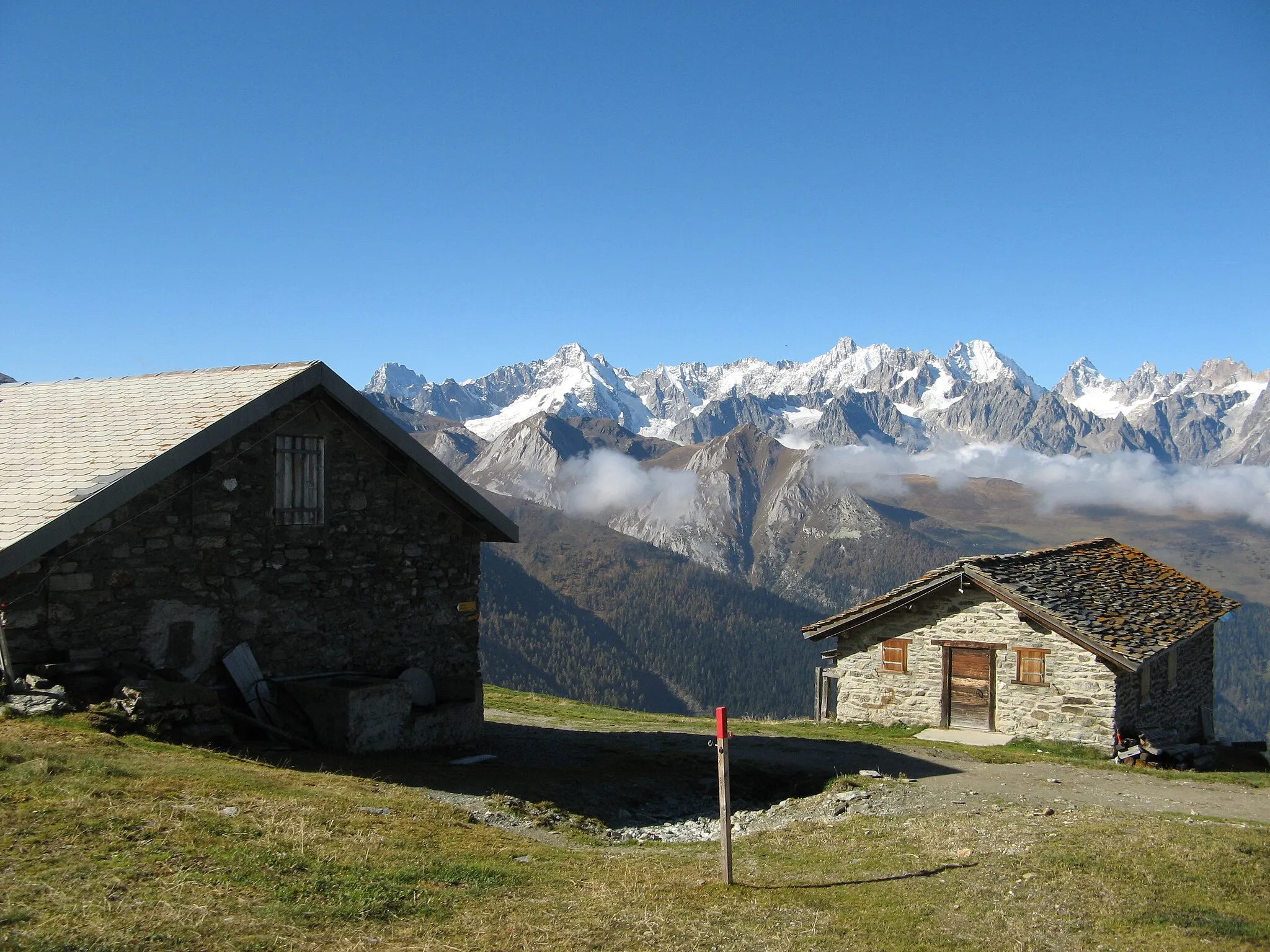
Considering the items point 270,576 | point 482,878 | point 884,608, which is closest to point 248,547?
point 270,576

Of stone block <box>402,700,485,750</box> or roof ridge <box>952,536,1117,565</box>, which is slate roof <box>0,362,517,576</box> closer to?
stone block <box>402,700,485,750</box>

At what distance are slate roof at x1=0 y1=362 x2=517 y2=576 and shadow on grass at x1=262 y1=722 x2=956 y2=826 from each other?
4.36 m

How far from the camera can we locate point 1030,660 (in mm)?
26547

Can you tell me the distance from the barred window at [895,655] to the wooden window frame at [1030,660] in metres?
3.18

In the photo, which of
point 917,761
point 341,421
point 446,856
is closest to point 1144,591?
point 917,761

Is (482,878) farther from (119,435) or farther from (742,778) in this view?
(119,435)

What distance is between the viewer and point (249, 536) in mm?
15734

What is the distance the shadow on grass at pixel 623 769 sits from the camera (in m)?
14.6

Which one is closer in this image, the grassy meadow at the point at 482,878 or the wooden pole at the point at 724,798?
the grassy meadow at the point at 482,878

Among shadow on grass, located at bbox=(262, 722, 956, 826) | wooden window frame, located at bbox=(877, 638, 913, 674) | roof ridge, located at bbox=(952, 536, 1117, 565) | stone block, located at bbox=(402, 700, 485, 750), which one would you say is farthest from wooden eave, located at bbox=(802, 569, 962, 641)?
stone block, located at bbox=(402, 700, 485, 750)

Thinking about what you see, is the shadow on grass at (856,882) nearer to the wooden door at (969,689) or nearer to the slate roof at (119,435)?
the slate roof at (119,435)

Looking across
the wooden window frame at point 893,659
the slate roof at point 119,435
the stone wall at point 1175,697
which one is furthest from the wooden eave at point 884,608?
the slate roof at point 119,435

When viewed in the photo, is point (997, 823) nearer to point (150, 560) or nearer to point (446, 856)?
point (446, 856)

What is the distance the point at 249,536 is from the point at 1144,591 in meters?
27.3
